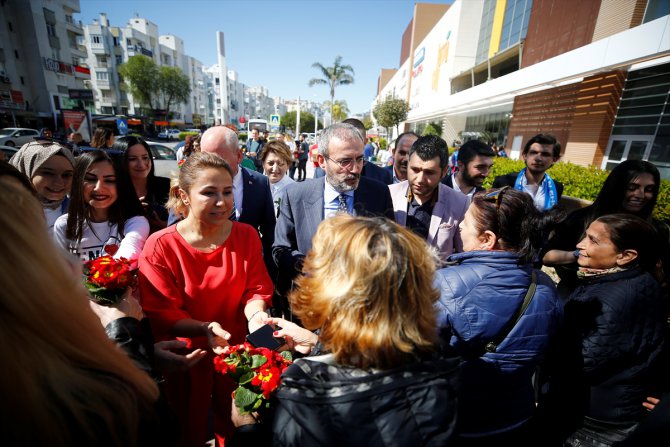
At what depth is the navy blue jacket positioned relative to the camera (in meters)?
1.52

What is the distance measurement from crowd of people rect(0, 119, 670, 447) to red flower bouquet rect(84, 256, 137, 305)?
0.22 ft

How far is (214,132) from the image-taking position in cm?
323

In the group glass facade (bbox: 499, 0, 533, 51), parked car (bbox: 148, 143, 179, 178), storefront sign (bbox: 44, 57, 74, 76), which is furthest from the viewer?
storefront sign (bbox: 44, 57, 74, 76)

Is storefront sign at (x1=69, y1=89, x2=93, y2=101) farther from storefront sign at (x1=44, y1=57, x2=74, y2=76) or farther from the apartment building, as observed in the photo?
storefront sign at (x1=44, y1=57, x2=74, y2=76)

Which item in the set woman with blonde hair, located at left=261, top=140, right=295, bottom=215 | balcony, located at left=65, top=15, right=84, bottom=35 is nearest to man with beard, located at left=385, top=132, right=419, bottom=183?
woman with blonde hair, located at left=261, top=140, right=295, bottom=215

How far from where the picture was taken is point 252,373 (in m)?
1.26

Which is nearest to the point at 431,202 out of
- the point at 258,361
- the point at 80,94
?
the point at 258,361

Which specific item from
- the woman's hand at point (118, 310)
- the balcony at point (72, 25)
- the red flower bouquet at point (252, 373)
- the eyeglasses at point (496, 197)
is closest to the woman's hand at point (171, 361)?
the woman's hand at point (118, 310)

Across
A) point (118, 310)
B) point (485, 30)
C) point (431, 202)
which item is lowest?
point (118, 310)

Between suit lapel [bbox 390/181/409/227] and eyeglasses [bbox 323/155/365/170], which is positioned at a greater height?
eyeglasses [bbox 323/155/365/170]

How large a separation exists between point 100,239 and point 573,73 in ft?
51.2

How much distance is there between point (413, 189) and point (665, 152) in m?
11.5

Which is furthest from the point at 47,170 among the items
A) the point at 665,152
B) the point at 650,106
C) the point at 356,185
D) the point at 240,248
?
the point at 650,106

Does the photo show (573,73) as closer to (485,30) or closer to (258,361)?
(258,361)
